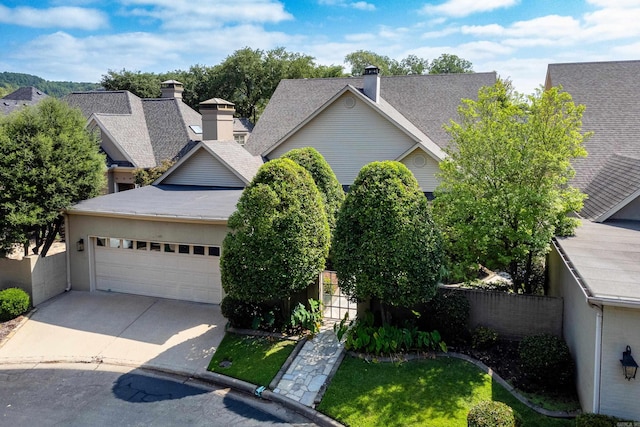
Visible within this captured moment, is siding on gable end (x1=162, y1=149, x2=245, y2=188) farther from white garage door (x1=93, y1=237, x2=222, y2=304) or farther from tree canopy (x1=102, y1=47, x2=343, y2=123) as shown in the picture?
tree canopy (x1=102, y1=47, x2=343, y2=123)

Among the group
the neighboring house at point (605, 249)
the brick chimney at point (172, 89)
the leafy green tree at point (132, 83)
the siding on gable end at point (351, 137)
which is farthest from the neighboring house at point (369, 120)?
the leafy green tree at point (132, 83)

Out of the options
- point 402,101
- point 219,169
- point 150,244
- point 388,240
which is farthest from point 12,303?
point 402,101

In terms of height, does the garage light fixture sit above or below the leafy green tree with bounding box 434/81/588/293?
below

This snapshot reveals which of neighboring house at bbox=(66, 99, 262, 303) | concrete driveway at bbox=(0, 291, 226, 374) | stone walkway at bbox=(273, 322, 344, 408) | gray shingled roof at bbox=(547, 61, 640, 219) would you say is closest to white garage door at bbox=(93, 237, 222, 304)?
neighboring house at bbox=(66, 99, 262, 303)

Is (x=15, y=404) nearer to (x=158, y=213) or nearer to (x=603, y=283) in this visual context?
(x=158, y=213)

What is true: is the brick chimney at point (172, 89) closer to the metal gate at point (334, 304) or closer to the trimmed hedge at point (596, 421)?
the metal gate at point (334, 304)
